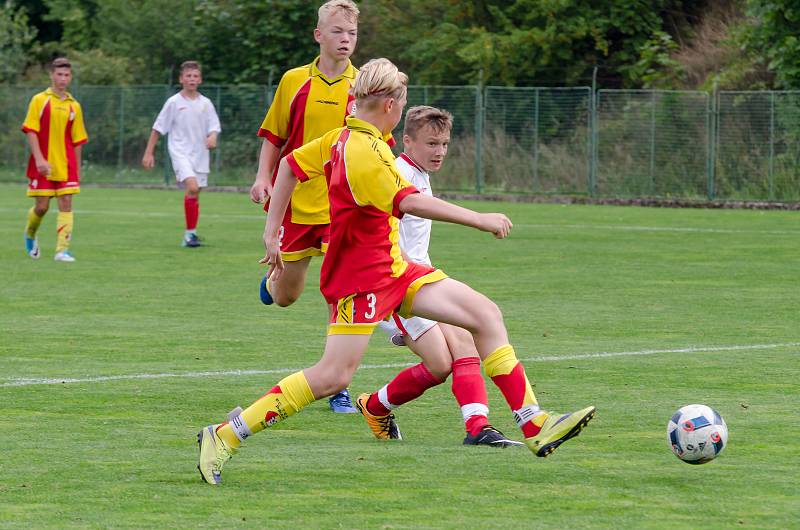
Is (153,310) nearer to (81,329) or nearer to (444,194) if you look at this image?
(81,329)

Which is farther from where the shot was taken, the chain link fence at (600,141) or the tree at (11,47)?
the tree at (11,47)

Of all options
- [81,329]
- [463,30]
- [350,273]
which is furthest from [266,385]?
[463,30]

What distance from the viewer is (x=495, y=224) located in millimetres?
5871

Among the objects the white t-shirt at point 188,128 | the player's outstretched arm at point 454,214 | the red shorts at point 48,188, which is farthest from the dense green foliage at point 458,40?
the player's outstretched arm at point 454,214

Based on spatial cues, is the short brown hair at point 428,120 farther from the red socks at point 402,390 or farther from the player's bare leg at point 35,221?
the player's bare leg at point 35,221

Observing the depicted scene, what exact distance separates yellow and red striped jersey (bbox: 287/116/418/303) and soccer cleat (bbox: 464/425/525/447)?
2.72 ft

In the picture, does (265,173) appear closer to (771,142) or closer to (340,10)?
(340,10)

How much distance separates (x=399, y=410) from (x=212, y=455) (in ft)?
6.59

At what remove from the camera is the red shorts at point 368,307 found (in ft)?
20.7

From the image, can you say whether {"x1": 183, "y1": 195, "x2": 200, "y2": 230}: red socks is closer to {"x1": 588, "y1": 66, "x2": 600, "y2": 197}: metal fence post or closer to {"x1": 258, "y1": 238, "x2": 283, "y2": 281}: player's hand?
{"x1": 258, "y1": 238, "x2": 283, "y2": 281}: player's hand

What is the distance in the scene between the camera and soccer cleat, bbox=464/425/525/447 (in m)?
6.71

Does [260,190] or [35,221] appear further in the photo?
[35,221]

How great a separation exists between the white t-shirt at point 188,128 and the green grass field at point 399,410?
2583mm

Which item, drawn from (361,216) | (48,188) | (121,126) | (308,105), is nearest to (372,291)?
(361,216)
